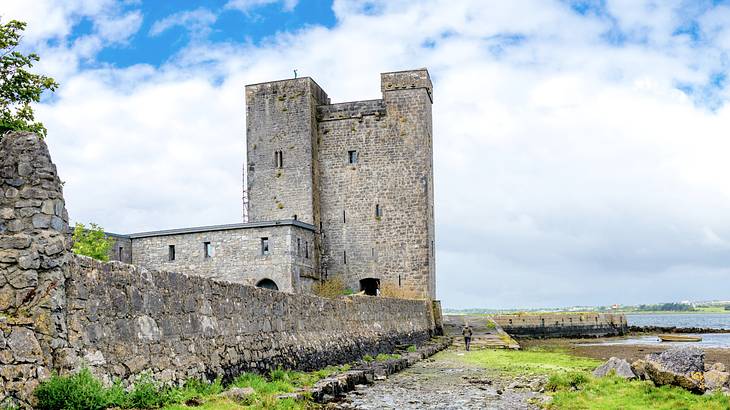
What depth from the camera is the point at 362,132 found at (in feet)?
149

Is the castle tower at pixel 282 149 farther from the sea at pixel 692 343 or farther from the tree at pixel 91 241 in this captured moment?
the sea at pixel 692 343

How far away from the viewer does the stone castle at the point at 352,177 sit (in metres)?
44.2

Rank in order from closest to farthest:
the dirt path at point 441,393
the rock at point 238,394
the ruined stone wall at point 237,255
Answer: the rock at point 238,394
the dirt path at point 441,393
the ruined stone wall at point 237,255

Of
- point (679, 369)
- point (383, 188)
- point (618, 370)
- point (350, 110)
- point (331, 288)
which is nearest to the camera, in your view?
point (679, 369)

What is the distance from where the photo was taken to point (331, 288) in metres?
43.2

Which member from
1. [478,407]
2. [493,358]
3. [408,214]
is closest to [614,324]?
[408,214]

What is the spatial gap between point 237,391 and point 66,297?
3212mm

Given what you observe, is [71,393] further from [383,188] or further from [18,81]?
[383,188]

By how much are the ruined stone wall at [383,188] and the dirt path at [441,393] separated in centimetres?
2235

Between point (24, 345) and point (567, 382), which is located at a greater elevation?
point (24, 345)

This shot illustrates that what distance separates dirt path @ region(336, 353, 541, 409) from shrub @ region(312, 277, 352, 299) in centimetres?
2139

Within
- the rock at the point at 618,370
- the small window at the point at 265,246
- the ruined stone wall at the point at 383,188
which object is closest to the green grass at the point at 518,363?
the rock at the point at 618,370

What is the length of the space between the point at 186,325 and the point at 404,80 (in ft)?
113

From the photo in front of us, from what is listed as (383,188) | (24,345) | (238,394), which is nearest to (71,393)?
(24,345)
